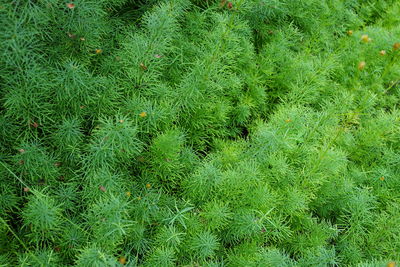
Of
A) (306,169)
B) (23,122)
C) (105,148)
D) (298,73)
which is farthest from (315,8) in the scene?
(23,122)

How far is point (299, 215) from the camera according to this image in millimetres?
2572

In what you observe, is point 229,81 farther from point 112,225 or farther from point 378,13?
point 378,13

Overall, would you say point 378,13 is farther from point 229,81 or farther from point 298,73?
point 229,81

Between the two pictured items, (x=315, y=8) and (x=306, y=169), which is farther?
(x=315, y=8)

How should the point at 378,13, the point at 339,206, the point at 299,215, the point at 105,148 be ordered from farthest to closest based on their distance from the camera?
the point at 378,13 < the point at 339,206 < the point at 299,215 < the point at 105,148

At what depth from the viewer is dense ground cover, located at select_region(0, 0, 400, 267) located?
2.13 meters

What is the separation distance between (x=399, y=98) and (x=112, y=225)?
315 centimetres

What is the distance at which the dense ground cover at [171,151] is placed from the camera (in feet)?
6.98

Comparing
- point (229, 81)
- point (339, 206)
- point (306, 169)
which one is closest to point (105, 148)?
point (229, 81)

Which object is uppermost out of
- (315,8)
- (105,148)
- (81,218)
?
(315,8)

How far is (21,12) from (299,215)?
2.12 metres

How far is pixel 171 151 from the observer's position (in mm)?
2430

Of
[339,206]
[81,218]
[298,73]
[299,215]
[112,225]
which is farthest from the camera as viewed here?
[298,73]

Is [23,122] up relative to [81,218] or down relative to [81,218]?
up
